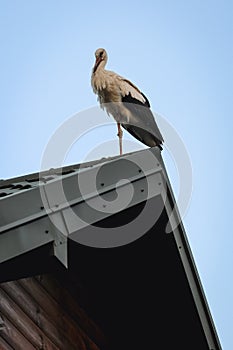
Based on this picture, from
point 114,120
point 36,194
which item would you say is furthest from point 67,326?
point 114,120

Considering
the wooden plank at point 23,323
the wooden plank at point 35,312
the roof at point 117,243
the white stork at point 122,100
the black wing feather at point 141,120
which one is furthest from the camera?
the white stork at point 122,100

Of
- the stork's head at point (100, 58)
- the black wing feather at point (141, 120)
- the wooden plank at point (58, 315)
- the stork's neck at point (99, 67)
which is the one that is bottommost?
the wooden plank at point (58, 315)

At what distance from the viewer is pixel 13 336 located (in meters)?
3.43

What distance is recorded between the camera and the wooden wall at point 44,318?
11.3 ft

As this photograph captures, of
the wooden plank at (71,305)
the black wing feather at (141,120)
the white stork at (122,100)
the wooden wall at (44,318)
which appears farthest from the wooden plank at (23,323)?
the white stork at (122,100)

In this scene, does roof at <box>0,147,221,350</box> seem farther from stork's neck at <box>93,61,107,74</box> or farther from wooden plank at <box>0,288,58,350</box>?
stork's neck at <box>93,61,107,74</box>

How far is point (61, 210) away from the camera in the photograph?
2.96 meters

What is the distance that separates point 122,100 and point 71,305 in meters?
3.46

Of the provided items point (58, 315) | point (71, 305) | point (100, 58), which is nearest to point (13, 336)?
point (58, 315)

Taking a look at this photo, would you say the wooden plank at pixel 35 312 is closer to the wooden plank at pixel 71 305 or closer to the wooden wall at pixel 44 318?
the wooden wall at pixel 44 318

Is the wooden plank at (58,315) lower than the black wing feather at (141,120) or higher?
lower

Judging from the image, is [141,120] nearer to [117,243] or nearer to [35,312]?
[117,243]

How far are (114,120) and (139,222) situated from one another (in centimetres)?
360

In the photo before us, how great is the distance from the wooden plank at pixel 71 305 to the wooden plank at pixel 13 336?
41cm
